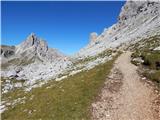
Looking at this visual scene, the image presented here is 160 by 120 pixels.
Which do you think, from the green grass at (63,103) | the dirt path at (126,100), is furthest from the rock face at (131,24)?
the green grass at (63,103)

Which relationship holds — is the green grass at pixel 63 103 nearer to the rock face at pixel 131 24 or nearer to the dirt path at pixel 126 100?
the dirt path at pixel 126 100

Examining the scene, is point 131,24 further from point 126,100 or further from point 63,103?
point 63,103

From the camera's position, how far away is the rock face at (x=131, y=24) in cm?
9394

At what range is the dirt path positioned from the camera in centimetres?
2663

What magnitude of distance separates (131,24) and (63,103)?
3713 inches

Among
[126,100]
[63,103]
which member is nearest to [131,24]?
[126,100]

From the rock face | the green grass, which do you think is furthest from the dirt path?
the rock face

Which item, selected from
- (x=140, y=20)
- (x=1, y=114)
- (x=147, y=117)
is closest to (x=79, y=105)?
(x=147, y=117)

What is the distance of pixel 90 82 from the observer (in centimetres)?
3753

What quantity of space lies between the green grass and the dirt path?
1.14 metres

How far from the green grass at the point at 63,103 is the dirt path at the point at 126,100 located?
114 cm

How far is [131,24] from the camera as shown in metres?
120

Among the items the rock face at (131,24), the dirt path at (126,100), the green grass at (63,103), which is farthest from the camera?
the rock face at (131,24)

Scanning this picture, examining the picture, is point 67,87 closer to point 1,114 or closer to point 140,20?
point 1,114
